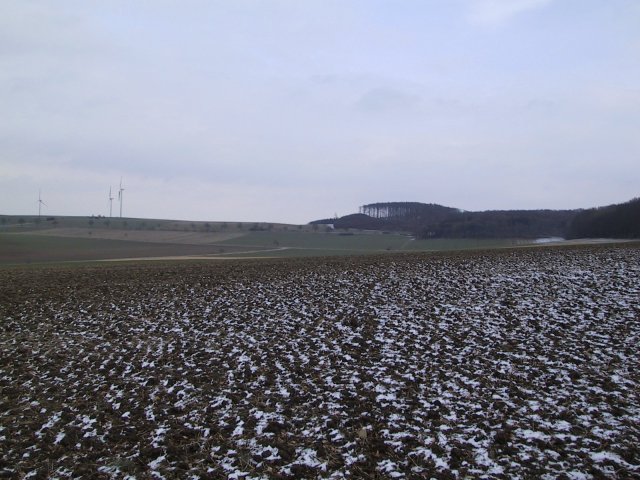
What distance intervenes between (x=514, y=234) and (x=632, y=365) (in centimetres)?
8567

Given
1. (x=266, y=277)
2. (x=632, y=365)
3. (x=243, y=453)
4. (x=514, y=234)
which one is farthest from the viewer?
(x=514, y=234)

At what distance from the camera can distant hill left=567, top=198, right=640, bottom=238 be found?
7569 centimetres

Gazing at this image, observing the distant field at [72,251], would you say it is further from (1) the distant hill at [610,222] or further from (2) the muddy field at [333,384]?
(1) the distant hill at [610,222]

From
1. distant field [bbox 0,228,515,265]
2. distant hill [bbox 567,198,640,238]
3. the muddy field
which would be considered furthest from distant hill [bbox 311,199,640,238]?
the muddy field

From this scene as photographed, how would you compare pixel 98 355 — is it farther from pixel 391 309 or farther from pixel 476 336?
pixel 476 336

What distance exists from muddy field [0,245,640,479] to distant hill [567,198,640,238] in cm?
7033

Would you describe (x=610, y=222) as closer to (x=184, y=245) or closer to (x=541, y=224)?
(x=541, y=224)

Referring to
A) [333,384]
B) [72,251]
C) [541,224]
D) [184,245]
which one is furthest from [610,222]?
[72,251]

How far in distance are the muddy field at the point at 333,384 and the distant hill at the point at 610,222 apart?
70328 mm

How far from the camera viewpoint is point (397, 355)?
10.6 metres

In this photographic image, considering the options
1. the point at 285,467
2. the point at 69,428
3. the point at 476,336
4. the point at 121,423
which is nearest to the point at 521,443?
the point at 285,467

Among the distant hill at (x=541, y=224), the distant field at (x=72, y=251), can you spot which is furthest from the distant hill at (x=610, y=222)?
the distant field at (x=72, y=251)

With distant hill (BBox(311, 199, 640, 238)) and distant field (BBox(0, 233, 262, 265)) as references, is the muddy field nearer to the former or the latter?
distant field (BBox(0, 233, 262, 265))

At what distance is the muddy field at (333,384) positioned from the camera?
6.41m
